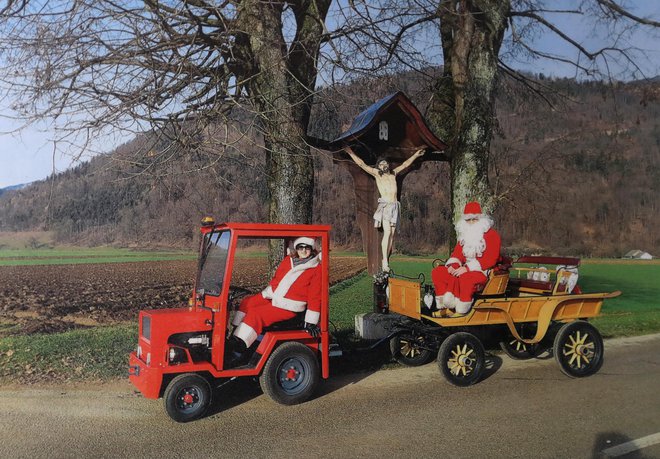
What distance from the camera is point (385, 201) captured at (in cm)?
879

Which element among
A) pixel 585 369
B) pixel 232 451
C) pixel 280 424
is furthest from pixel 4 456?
pixel 585 369

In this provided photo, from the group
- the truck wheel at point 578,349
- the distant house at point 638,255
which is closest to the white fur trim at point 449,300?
the truck wheel at point 578,349

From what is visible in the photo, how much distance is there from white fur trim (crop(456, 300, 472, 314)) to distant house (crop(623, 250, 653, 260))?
33.1m

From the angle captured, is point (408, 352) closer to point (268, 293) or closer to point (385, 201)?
point (385, 201)

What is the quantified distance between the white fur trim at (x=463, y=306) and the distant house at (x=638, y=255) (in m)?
33.1

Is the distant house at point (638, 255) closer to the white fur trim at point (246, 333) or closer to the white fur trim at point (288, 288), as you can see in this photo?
the white fur trim at point (288, 288)

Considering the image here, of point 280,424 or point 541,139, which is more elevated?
point 541,139

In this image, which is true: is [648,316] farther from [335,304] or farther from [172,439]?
[172,439]

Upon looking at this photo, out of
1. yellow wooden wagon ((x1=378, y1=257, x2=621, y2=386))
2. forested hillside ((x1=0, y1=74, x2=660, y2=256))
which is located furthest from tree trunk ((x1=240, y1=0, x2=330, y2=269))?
yellow wooden wagon ((x1=378, y1=257, x2=621, y2=386))

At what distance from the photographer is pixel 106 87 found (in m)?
7.19

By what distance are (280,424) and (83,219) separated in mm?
16443

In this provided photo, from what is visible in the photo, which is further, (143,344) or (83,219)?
(83,219)

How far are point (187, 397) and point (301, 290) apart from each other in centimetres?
153

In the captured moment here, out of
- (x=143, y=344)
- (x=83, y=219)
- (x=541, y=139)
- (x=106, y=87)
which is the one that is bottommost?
(x=143, y=344)
